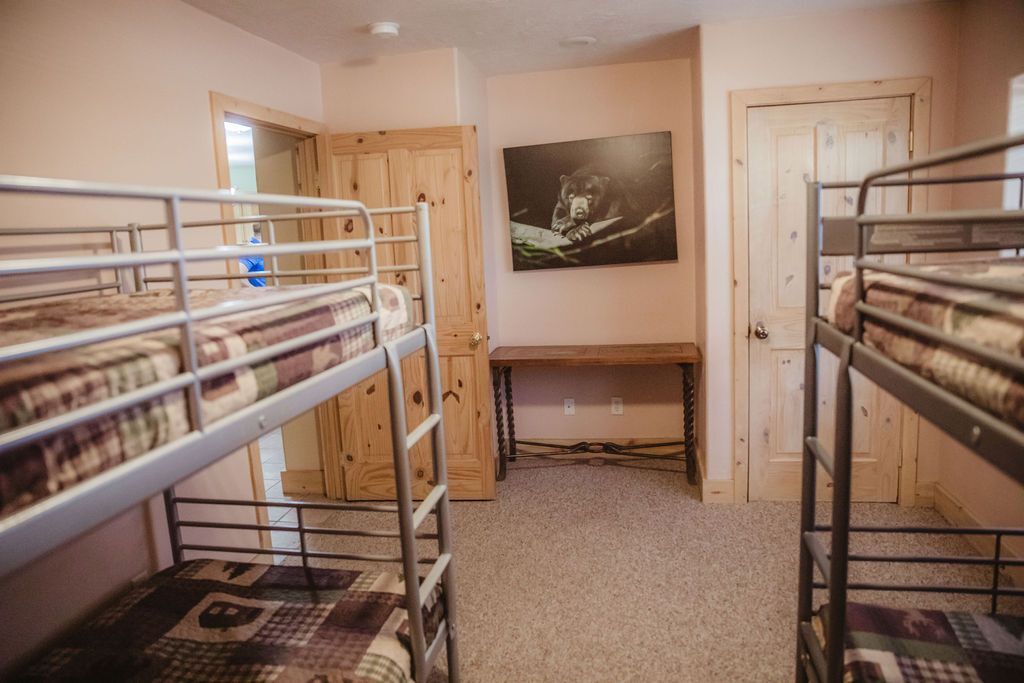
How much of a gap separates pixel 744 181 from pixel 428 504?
7.84 ft

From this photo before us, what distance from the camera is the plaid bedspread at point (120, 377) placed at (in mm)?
761

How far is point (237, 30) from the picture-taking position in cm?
290

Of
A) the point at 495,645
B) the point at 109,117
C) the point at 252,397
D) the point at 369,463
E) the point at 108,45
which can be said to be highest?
the point at 108,45

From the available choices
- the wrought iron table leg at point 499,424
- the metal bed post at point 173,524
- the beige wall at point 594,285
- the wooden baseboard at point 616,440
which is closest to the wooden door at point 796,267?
the beige wall at point 594,285

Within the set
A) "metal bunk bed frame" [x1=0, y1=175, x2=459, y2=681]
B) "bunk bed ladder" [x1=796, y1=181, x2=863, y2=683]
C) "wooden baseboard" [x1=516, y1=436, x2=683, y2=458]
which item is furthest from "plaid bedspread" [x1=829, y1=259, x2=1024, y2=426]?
"wooden baseboard" [x1=516, y1=436, x2=683, y2=458]

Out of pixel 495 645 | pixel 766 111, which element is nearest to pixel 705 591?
pixel 495 645

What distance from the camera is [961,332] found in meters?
0.98

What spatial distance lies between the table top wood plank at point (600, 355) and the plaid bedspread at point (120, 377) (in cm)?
231

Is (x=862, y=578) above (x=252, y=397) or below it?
below

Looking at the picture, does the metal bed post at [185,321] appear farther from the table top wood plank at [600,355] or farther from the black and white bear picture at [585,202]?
the black and white bear picture at [585,202]

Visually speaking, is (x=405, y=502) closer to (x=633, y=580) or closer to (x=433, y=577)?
(x=433, y=577)

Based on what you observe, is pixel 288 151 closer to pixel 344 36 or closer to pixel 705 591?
pixel 344 36

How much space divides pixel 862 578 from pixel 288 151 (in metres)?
3.62

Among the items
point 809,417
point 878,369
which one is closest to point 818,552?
point 809,417
